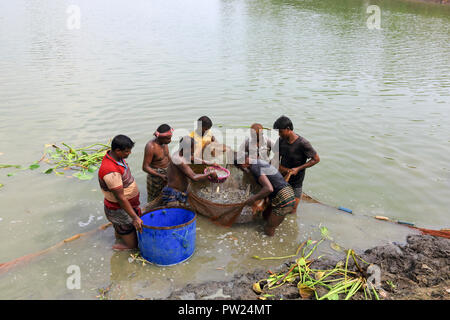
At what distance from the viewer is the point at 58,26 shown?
70.4 ft

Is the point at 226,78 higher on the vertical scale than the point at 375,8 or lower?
lower

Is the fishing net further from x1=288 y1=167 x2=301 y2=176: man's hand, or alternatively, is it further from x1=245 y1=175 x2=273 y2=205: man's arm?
x1=288 y1=167 x2=301 y2=176: man's hand

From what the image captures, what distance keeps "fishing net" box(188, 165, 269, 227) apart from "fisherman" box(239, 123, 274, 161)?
44 centimetres

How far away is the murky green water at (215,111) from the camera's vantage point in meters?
4.56

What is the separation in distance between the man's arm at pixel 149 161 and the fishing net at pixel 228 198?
58 cm

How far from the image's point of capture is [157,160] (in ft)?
16.1

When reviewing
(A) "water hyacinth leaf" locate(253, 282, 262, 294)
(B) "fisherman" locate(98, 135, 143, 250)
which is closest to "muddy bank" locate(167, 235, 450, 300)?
(A) "water hyacinth leaf" locate(253, 282, 262, 294)

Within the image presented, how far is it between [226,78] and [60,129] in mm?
7274

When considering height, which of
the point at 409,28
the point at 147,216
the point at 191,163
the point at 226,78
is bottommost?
the point at 147,216

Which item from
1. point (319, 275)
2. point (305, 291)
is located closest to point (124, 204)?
point (305, 291)

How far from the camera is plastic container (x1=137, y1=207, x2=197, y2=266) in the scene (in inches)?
149

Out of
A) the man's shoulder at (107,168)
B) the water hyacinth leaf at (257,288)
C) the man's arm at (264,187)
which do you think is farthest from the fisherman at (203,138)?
the water hyacinth leaf at (257,288)
